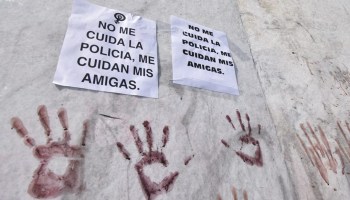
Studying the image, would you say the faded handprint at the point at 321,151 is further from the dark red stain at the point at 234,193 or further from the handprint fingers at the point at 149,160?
the handprint fingers at the point at 149,160

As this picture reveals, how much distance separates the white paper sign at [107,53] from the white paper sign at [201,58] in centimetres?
13

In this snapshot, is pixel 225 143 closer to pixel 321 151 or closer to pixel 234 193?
pixel 234 193

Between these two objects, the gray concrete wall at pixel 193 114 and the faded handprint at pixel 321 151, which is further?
the faded handprint at pixel 321 151

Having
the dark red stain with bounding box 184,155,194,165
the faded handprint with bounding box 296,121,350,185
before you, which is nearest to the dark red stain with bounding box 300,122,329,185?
the faded handprint with bounding box 296,121,350,185

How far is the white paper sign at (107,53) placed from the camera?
109 centimetres

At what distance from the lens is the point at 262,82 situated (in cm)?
147

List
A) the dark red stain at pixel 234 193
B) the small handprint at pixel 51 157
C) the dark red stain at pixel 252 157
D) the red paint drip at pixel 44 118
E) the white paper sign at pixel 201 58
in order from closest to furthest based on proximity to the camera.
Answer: the small handprint at pixel 51 157 < the red paint drip at pixel 44 118 < the dark red stain at pixel 234 193 < the dark red stain at pixel 252 157 < the white paper sign at pixel 201 58

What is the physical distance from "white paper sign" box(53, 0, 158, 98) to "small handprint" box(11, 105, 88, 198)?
0.19 meters

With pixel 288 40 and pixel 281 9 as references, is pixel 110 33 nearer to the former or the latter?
pixel 288 40

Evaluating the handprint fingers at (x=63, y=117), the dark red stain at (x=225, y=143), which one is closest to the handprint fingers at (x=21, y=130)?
the handprint fingers at (x=63, y=117)

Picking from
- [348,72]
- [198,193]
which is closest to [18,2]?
[198,193]

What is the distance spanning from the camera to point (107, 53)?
116 cm

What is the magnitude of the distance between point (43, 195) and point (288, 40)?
1599mm

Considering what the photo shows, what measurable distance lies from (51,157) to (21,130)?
0.14 metres
